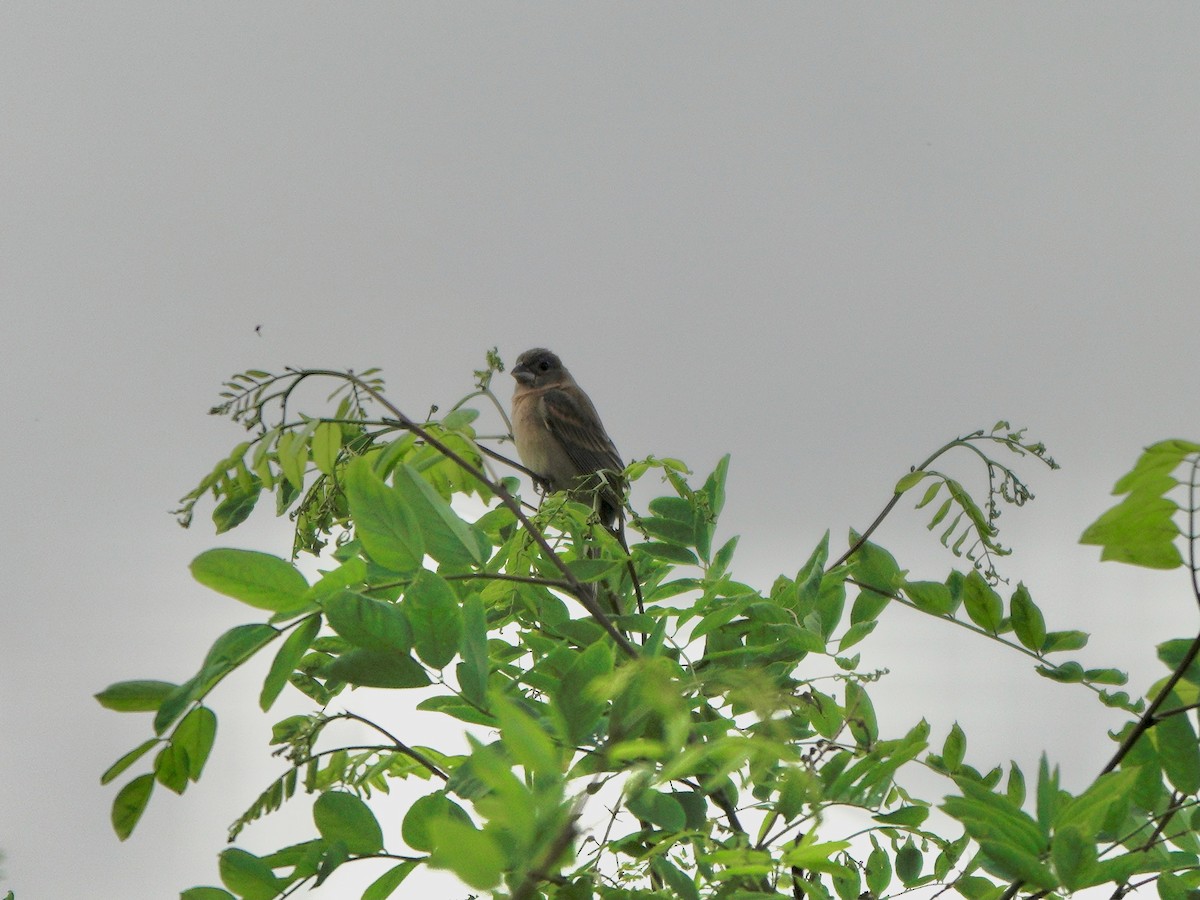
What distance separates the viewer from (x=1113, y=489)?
2.30 ft

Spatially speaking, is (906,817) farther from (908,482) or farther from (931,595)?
(908,482)

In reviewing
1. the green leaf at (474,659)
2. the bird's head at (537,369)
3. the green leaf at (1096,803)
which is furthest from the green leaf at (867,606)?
the bird's head at (537,369)

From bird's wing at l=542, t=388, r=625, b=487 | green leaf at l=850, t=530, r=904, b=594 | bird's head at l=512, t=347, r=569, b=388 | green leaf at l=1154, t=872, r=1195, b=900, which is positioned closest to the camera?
green leaf at l=1154, t=872, r=1195, b=900

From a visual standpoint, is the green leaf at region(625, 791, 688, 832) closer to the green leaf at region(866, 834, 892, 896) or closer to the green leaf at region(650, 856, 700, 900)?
the green leaf at region(650, 856, 700, 900)

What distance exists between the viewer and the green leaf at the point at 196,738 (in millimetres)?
862

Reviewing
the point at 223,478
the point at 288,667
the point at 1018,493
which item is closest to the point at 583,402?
the point at 1018,493

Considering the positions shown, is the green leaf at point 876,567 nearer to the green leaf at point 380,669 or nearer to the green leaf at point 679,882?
the green leaf at point 679,882

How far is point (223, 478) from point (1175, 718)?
0.85m

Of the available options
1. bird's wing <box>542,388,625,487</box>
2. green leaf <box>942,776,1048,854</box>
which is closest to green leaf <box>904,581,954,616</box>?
green leaf <box>942,776,1048,854</box>

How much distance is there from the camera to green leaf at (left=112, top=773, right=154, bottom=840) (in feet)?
2.79

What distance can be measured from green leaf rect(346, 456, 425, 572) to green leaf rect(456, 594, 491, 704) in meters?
0.06

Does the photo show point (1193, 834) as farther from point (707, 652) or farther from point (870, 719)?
point (707, 652)

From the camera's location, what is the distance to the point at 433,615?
2.70 feet

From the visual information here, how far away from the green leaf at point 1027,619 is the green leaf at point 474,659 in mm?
642
